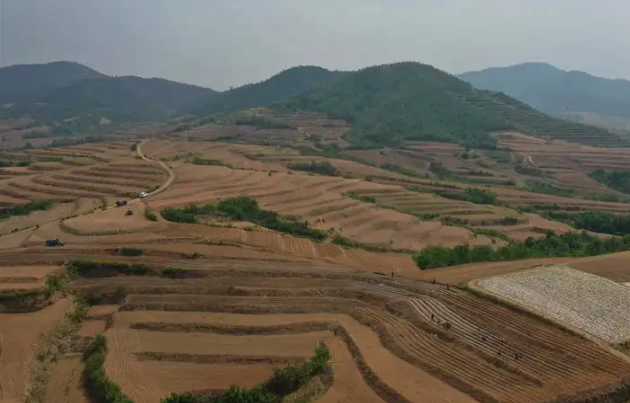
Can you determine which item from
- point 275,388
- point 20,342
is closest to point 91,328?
point 20,342

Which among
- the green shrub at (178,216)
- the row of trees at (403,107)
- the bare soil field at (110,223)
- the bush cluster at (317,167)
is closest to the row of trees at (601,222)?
the bush cluster at (317,167)

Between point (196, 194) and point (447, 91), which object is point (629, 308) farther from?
point (447, 91)

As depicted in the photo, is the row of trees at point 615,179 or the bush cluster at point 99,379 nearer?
the bush cluster at point 99,379

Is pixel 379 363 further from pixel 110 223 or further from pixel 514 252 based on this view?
pixel 110 223

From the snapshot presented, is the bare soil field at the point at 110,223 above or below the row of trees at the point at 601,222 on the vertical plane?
above

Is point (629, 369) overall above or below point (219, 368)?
above

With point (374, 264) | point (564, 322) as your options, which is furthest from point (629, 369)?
point (374, 264)

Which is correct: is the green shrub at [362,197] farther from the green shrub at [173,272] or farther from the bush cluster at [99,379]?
the bush cluster at [99,379]
